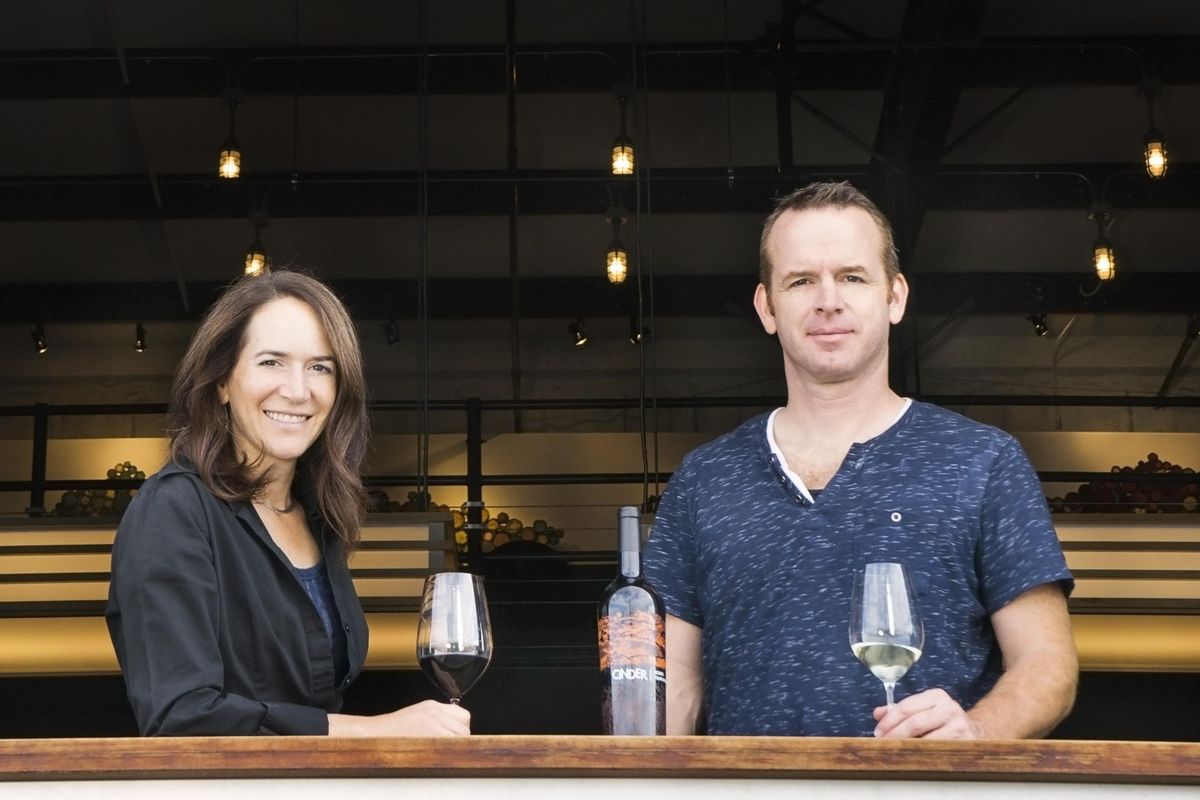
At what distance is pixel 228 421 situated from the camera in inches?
73.0

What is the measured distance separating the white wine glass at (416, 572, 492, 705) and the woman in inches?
1.5

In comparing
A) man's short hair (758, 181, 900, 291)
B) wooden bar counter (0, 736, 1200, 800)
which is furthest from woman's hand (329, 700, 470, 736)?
man's short hair (758, 181, 900, 291)

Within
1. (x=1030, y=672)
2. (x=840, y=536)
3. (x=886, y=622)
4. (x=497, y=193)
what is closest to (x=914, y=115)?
(x=497, y=193)

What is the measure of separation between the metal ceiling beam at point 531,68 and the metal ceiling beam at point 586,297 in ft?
6.22

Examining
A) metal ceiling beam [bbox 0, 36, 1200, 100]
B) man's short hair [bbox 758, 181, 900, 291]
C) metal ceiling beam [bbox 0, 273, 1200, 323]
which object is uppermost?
metal ceiling beam [bbox 0, 36, 1200, 100]

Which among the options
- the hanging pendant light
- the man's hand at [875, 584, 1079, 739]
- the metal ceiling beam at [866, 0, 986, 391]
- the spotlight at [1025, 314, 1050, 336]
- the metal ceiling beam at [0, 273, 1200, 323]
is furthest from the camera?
the spotlight at [1025, 314, 1050, 336]

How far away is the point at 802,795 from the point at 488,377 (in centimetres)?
896

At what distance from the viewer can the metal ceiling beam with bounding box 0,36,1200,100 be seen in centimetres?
703

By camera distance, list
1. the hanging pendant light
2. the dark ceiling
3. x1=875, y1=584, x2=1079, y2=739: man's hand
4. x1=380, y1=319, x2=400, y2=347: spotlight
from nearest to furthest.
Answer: x1=875, y1=584, x2=1079, y2=739: man's hand → the hanging pendant light → the dark ceiling → x1=380, y1=319, x2=400, y2=347: spotlight

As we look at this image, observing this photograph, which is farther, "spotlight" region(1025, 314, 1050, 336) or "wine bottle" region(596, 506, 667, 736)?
"spotlight" region(1025, 314, 1050, 336)

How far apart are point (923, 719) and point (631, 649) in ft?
1.05

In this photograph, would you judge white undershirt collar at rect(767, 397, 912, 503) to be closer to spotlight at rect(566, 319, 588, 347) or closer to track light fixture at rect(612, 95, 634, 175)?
track light fixture at rect(612, 95, 634, 175)

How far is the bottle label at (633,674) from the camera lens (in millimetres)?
1567

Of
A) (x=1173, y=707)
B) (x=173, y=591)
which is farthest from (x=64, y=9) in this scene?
(x=173, y=591)
